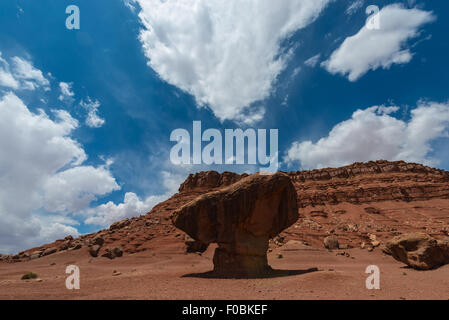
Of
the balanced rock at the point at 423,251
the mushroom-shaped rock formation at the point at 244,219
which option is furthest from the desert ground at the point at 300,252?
the mushroom-shaped rock formation at the point at 244,219

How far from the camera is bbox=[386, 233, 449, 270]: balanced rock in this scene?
16.0 m

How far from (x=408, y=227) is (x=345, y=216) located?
15.8m

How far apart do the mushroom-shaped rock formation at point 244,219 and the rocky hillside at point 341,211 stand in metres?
21.1

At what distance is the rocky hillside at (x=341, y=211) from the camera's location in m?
39.7

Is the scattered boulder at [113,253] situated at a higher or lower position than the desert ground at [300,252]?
lower

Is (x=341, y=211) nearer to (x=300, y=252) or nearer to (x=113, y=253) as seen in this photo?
(x=300, y=252)

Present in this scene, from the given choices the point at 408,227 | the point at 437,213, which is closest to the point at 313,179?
the point at 437,213

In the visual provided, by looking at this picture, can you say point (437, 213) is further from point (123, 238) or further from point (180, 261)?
point (123, 238)

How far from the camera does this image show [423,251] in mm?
16203

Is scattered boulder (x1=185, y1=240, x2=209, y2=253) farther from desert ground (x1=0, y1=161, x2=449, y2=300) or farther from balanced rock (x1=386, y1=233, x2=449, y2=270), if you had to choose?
balanced rock (x1=386, y1=233, x2=449, y2=270)

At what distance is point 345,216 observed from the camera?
62812mm

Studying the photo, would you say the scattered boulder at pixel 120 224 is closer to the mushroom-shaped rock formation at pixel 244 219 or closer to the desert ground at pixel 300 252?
the desert ground at pixel 300 252

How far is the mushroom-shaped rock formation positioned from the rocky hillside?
21.1 meters
